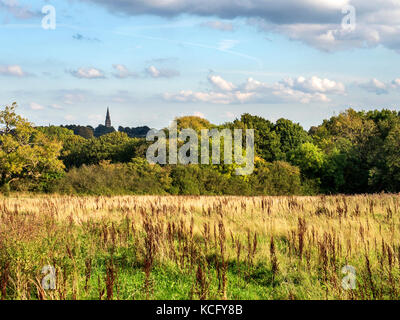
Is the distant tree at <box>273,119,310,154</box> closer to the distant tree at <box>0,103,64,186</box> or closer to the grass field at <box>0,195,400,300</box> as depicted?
the distant tree at <box>0,103,64,186</box>

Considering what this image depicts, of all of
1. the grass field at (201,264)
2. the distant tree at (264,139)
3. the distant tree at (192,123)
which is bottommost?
the grass field at (201,264)

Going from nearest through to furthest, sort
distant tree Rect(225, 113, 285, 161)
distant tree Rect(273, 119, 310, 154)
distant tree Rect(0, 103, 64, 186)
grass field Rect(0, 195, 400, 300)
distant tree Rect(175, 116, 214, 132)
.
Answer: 1. grass field Rect(0, 195, 400, 300)
2. distant tree Rect(0, 103, 64, 186)
3. distant tree Rect(225, 113, 285, 161)
4. distant tree Rect(273, 119, 310, 154)
5. distant tree Rect(175, 116, 214, 132)

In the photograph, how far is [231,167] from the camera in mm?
48875

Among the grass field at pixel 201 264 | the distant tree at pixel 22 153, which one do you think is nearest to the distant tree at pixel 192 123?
the distant tree at pixel 22 153

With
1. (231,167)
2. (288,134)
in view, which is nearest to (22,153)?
(231,167)

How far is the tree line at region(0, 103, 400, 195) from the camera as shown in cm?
3900

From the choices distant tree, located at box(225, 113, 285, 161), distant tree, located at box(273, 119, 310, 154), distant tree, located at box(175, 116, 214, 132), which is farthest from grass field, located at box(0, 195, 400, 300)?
distant tree, located at box(175, 116, 214, 132)

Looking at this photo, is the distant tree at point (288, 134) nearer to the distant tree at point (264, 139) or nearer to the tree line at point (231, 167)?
the tree line at point (231, 167)

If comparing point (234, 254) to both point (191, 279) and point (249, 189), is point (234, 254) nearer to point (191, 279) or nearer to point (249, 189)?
point (191, 279)

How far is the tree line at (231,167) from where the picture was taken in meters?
39.0

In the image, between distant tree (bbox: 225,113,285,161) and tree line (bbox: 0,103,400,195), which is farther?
distant tree (bbox: 225,113,285,161)

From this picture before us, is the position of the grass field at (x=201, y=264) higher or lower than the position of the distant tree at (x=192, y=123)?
lower
